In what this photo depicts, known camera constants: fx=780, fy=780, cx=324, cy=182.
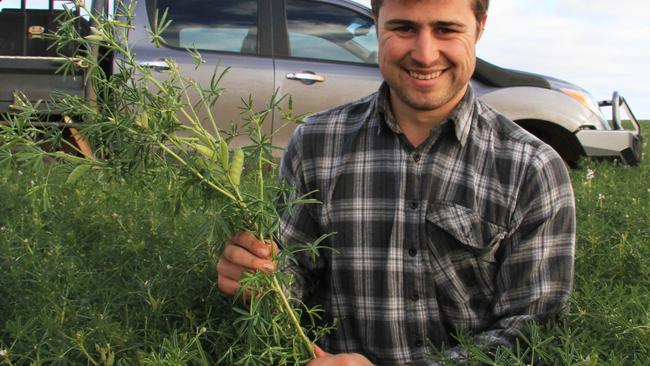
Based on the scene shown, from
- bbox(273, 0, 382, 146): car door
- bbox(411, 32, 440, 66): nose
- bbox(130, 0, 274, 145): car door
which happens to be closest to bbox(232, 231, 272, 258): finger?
bbox(411, 32, 440, 66): nose

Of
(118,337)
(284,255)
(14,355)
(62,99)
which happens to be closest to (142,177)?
(62,99)

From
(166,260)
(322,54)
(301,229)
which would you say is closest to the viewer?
(301,229)

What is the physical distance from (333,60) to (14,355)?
5012 millimetres

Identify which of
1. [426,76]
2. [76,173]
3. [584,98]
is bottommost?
[584,98]

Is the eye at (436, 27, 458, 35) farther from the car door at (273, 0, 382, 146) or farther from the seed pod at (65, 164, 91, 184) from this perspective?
the car door at (273, 0, 382, 146)

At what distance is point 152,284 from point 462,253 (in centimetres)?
106

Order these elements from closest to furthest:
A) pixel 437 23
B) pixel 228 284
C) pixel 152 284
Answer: pixel 228 284
pixel 437 23
pixel 152 284

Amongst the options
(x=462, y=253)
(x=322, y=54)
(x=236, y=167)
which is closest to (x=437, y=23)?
(x=462, y=253)

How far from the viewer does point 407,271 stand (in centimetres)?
236

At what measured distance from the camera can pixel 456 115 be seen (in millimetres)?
2340

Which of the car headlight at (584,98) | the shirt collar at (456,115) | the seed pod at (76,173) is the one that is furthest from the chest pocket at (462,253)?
the car headlight at (584,98)

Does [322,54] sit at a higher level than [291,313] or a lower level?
higher

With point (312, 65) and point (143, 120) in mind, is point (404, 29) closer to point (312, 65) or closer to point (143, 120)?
point (143, 120)

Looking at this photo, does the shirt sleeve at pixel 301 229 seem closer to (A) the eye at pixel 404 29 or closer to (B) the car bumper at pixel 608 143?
(A) the eye at pixel 404 29
